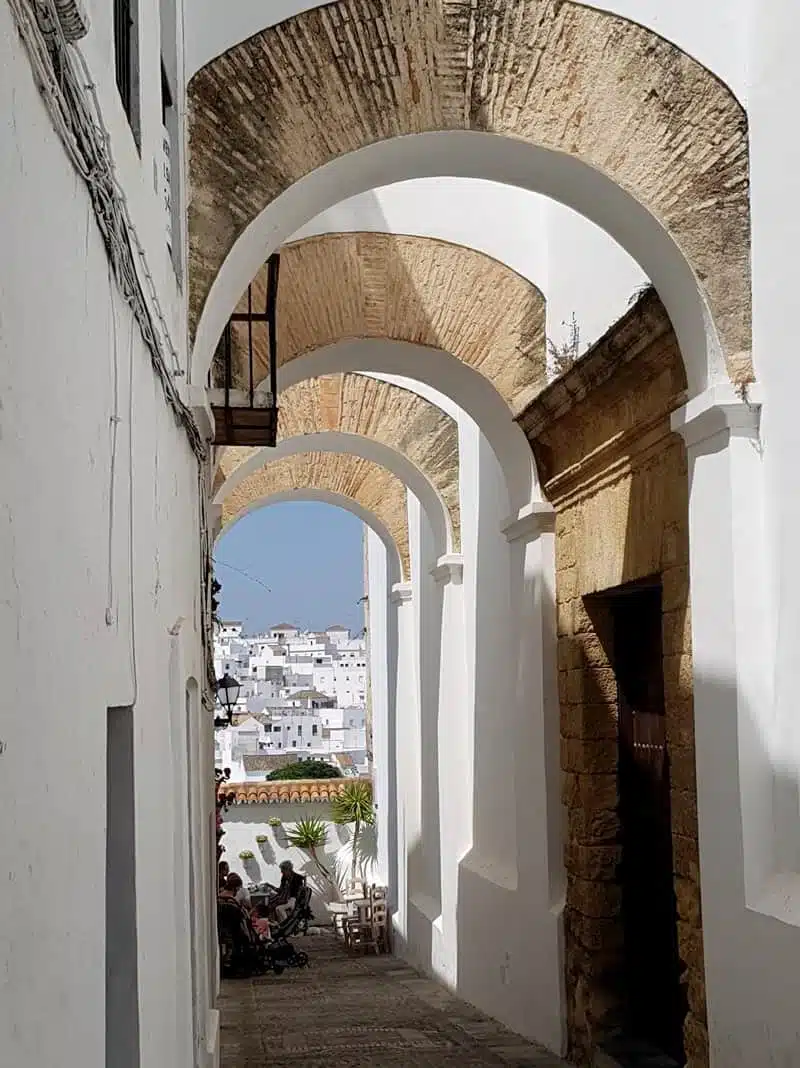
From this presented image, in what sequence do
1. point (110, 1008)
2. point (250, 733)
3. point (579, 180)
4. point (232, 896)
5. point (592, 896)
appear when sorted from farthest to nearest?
point (250, 733) → point (232, 896) → point (592, 896) → point (579, 180) → point (110, 1008)

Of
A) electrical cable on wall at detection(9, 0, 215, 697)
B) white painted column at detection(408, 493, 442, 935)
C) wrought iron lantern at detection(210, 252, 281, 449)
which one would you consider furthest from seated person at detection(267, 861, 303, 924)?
electrical cable on wall at detection(9, 0, 215, 697)

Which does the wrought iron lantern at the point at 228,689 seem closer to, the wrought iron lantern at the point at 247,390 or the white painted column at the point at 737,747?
the wrought iron lantern at the point at 247,390

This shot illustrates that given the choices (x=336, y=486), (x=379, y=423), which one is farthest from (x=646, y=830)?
(x=336, y=486)

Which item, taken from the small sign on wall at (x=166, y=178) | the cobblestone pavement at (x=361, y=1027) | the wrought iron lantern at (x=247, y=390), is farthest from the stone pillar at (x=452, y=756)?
the small sign on wall at (x=166, y=178)

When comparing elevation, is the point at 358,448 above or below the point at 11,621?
above

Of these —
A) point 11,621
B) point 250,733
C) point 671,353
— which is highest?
point 671,353

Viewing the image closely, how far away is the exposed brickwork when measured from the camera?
6.15 metres

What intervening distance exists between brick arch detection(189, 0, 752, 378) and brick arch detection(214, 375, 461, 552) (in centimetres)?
597

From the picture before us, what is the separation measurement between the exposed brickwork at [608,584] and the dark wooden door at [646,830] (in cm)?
8

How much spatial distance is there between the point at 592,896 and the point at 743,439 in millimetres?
3180

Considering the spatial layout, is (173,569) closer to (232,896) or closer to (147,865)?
(147,865)

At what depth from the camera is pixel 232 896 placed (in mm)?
14922

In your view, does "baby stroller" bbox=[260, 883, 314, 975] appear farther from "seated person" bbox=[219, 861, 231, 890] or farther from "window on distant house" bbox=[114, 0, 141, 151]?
"window on distant house" bbox=[114, 0, 141, 151]

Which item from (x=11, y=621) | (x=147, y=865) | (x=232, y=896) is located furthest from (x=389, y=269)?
(x=232, y=896)
